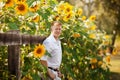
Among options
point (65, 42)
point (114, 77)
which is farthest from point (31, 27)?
point (114, 77)

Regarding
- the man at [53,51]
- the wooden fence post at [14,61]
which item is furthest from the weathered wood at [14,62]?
the man at [53,51]

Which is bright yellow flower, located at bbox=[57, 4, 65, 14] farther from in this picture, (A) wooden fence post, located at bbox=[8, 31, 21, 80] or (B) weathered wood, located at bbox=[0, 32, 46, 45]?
(A) wooden fence post, located at bbox=[8, 31, 21, 80]

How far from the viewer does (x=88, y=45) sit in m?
8.12

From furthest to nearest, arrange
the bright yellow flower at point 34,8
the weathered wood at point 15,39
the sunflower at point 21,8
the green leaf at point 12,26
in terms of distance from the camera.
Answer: the bright yellow flower at point 34,8
the sunflower at point 21,8
the green leaf at point 12,26
the weathered wood at point 15,39

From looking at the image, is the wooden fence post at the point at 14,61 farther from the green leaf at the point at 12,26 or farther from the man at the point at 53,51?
the man at the point at 53,51

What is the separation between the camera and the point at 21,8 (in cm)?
456

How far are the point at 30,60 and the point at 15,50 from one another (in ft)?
1.79

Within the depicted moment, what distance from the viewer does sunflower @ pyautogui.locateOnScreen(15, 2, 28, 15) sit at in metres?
4.54

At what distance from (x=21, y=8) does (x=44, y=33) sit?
1.09 meters

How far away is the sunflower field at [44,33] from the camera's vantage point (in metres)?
4.55

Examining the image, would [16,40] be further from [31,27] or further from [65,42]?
[65,42]

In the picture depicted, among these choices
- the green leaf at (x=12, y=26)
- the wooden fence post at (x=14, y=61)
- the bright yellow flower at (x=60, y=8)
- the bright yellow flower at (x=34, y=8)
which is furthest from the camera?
the bright yellow flower at (x=60, y=8)

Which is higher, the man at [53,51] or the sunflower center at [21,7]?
the sunflower center at [21,7]

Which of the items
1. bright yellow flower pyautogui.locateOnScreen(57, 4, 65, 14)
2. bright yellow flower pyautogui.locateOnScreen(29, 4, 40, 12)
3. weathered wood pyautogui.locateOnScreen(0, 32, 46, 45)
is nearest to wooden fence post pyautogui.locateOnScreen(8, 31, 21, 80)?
weathered wood pyautogui.locateOnScreen(0, 32, 46, 45)
